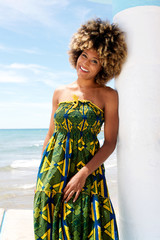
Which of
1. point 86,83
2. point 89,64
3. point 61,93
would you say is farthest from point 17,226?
point 89,64

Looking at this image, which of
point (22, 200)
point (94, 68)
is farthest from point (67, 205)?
point (22, 200)

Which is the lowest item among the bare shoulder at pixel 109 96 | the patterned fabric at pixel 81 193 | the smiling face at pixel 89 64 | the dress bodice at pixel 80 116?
the patterned fabric at pixel 81 193

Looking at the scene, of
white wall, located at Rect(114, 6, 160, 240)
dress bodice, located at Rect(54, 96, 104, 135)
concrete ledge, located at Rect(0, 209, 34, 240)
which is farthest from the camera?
concrete ledge, located at Rect(0, 209, 34, 240)

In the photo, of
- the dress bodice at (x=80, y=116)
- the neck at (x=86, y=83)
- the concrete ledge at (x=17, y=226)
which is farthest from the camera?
the concrete ledge at (x=17, y=226)

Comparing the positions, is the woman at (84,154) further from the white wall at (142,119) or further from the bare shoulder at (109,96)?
the white wall at (142,119)

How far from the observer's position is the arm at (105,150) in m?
1.90

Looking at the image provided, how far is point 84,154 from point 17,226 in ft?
5.70

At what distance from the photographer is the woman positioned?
1.91 m

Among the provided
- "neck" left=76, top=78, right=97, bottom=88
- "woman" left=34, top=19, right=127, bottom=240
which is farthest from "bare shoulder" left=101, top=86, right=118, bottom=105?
"neck" left=76, top=78, right=97, bottom=88

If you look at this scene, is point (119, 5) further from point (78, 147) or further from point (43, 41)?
point (43, 41)

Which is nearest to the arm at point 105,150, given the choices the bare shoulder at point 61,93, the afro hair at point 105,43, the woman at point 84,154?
the woman at point 84,154

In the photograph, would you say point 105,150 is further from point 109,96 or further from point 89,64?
point 89,64

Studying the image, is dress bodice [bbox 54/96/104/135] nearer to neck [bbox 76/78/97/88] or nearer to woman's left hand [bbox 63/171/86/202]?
neck [bbox 76/78/97/88]

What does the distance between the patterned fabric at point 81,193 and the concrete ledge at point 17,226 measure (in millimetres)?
1260
